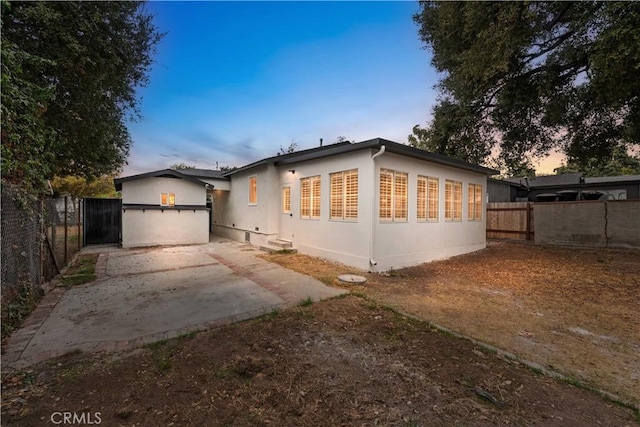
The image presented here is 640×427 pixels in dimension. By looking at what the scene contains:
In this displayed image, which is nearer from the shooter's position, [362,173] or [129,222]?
[362,173]

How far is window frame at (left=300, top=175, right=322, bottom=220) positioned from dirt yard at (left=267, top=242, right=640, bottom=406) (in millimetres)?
1475

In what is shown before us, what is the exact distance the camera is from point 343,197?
766cm

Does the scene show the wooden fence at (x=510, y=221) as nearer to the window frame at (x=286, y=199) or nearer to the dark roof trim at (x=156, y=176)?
the window frame at (x=286, y=199)

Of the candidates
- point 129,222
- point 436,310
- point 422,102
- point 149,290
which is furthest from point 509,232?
point 129,222

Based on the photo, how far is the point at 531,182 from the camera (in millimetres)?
20781

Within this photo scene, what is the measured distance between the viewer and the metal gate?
11.4 meters

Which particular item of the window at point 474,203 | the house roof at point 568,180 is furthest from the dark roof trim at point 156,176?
the house roof at point 568,180

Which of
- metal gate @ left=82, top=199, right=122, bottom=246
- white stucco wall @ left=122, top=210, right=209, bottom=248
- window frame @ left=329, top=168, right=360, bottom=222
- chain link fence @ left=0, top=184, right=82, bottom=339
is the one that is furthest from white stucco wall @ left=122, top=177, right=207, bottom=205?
window frame @ left=329, top=168, right=360, bottom=222

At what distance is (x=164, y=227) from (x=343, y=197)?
330 inches

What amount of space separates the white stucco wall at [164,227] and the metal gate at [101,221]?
5.65 ft

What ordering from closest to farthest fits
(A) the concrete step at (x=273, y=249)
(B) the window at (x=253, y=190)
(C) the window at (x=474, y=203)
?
(A) the concrete step at (x=273, y=249) < (C) the window at (x=474, y=203) < (B) the window at (x=253, y=190)

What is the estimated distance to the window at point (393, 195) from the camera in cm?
715

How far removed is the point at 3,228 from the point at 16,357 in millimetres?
1627

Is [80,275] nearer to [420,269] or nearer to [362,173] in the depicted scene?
[362,173]
